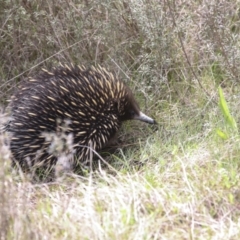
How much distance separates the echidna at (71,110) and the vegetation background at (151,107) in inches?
7.6

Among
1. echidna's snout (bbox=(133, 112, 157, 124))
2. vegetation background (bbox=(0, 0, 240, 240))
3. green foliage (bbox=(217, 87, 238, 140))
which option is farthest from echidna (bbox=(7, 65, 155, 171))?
green foliage (bbox=(217, 87, 238, 140))

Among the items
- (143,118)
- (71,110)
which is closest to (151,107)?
(143,118)

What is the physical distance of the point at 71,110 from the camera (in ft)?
13.1

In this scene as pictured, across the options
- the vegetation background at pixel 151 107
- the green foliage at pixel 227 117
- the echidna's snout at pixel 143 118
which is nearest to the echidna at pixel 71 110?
the echidna's snout at pixel 143 118

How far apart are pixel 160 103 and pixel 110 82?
424mm

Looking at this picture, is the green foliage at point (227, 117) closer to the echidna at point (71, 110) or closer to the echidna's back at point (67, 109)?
the echidna at point (71, 110)

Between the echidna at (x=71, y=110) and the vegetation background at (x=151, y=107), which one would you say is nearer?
the vegetation background at (x=151, y=107)

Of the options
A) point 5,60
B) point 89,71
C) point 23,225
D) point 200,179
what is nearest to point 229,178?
point 200,179

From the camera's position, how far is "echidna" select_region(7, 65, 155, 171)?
3.89 metres

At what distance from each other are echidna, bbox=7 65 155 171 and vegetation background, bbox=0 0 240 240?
0.19 meters

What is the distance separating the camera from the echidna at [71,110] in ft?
12.8

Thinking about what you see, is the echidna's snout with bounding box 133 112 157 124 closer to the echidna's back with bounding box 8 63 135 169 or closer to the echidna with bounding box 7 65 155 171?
the echidna with bounding box 7 65 155 171

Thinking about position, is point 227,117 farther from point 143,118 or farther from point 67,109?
point 67,109

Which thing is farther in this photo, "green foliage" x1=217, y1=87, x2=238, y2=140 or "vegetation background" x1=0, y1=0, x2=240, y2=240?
"green foliage" x1=217, y1=87, x2=238, y2=140
